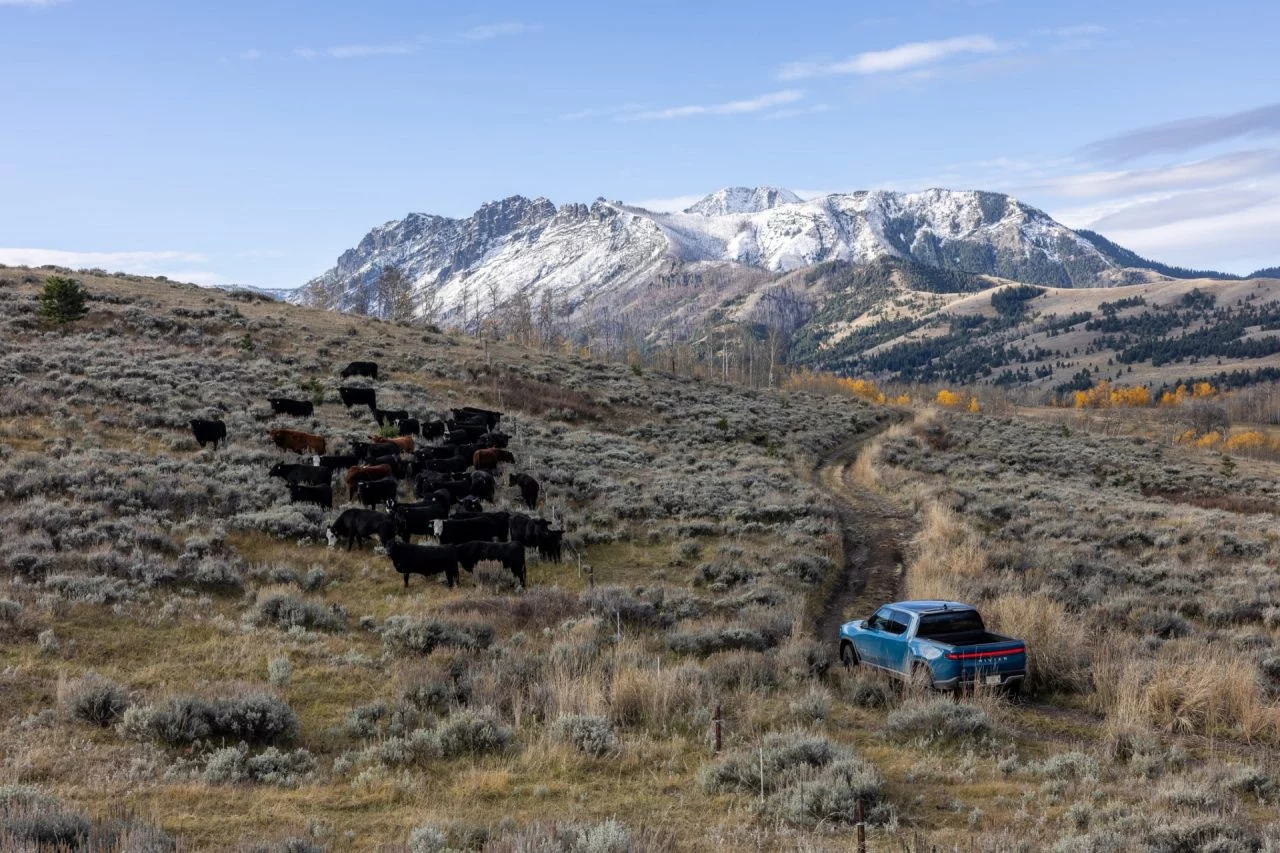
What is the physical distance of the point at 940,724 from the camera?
1070cm

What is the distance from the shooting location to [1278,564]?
24203 millimetres

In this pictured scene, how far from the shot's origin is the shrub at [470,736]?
9.51 metres

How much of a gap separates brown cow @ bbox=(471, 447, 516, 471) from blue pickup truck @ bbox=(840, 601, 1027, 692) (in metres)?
16.8

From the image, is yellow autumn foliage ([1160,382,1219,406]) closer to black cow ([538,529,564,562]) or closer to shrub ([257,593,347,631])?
black cow ([538,529,564,562])

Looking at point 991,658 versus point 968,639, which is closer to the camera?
point 991,658

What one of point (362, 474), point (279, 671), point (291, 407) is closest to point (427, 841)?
point (279, 671)

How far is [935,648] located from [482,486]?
15.9 m

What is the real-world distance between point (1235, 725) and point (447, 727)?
34.3ft

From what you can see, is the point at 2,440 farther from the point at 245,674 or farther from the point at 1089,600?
the point at 1089,600

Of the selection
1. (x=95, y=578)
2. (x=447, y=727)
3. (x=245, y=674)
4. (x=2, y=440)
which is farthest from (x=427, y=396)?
(x=447, y=727)

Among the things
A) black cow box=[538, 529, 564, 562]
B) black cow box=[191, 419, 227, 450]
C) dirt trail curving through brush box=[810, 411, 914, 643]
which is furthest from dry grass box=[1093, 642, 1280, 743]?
black cow box=[191, 419, 227, 450]

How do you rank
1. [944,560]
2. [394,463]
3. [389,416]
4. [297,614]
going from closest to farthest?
[297,614] → [944,560] → [394,463] → [389,416]

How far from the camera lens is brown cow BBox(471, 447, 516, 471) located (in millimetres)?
29062

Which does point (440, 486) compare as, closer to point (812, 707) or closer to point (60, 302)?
point (812, 707)
